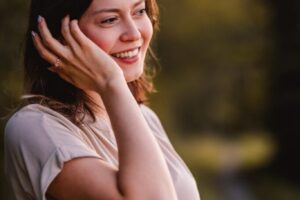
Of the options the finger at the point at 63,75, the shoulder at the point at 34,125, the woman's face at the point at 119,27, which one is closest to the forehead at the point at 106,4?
the woman's face at the point at 119,27

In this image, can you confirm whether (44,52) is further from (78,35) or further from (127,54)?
(127,54)

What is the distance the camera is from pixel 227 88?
34469 millimetres

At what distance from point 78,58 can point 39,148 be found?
1.21ft

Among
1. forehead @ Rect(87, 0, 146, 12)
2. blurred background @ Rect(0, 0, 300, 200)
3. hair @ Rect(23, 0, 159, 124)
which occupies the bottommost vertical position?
blurred background @ Rect(0, 0, 300, 200)

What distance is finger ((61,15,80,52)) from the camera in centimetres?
301

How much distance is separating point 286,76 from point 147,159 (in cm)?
1269

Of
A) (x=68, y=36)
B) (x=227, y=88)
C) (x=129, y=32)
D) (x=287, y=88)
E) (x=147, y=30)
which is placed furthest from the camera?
(x=227, y=88)

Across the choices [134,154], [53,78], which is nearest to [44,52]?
[53,78]

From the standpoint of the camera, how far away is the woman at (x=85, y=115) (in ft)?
9.14

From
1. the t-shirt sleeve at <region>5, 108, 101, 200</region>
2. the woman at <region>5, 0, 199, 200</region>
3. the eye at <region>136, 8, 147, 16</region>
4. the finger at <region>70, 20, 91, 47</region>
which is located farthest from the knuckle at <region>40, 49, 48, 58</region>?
the eye at <region>136, 8, 147, 16</region>

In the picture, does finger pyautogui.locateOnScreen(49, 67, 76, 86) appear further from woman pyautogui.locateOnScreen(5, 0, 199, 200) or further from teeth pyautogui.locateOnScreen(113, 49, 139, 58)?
teeth pyautogui.locateOnScreen(113, 49, 139, 58)

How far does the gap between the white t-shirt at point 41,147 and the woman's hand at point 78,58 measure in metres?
0.16

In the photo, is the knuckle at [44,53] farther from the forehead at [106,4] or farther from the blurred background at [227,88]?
the blurred background at [227,88]

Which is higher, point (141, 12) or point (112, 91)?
point (141, 12)
